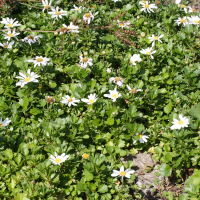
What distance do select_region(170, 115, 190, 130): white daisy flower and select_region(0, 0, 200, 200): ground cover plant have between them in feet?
0.08

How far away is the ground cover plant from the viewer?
284 centimetres

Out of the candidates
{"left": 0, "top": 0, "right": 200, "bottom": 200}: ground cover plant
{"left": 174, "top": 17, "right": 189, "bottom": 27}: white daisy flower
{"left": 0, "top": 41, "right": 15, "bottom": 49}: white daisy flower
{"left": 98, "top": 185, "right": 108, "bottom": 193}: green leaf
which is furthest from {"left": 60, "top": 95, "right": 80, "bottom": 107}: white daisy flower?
{"left": 174, "top": 17, "right": 189, "bottom": 27}: white daisy flower

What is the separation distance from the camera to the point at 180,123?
10.5ft

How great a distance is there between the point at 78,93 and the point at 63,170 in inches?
41.7

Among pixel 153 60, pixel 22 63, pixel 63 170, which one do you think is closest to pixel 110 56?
pixel 153 60

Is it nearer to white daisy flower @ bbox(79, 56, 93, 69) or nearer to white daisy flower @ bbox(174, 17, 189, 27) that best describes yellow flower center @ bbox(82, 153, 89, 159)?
white daisy flower @ bbox(79, 56, 93, 69)

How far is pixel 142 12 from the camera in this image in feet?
17.3

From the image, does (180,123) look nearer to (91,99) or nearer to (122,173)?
(122,173)

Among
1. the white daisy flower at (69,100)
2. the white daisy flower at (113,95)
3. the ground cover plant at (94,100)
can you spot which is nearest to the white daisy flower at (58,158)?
the ground cover plant at (94,100)

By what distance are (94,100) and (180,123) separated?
1077 millimetres

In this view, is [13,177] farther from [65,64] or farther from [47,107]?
[65,64]

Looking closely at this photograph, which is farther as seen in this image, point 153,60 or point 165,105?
point 153,60

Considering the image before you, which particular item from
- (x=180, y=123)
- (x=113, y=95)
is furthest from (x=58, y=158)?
(x=180, y=123)

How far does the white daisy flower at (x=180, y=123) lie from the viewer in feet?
10.3
